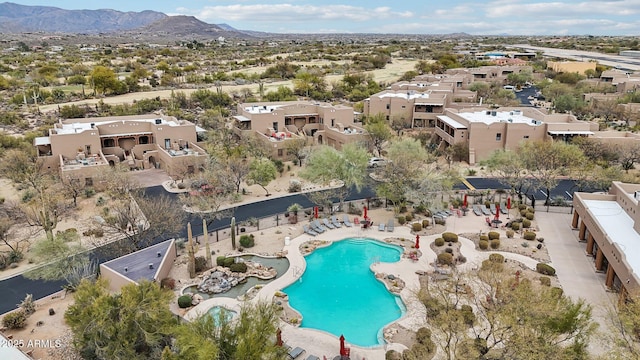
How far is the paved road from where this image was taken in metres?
28.4

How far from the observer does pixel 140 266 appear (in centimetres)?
2952

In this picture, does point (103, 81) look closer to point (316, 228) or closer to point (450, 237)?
point (316, 228)

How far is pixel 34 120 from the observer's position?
7375cm

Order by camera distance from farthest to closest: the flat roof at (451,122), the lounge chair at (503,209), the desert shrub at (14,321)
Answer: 1. the flat roof at (451,122)
2. the lounge chair at (503,209)
3. the desert shrub at (14,321)

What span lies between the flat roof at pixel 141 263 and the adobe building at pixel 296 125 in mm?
26000

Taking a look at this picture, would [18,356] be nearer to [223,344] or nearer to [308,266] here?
[223,344]

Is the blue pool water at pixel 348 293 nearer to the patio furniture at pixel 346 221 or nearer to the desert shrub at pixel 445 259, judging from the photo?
the patio furniture at pixel 346 221

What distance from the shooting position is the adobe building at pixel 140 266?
28094 millimetres

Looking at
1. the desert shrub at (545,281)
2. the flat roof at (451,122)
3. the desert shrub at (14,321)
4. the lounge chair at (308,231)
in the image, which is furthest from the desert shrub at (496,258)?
the flat roof at (451,122)

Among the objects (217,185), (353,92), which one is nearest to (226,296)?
(217,185)

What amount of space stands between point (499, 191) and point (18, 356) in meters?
40.8

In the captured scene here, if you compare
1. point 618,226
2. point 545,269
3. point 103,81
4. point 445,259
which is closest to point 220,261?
point 445,259

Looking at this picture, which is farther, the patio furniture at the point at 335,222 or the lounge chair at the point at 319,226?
the patio furniture at the point at 335,222

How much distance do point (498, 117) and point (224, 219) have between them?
134ft
